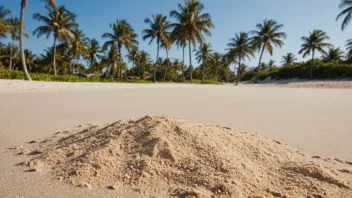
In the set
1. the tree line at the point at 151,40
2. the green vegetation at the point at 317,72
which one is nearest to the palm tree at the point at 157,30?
the tree line at the point at 151,40

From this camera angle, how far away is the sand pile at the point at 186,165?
2.06 m

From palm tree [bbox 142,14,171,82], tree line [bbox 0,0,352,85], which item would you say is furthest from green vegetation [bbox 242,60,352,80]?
palm tree [bbox 142,14,171,82]

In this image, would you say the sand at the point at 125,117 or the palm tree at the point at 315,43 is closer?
the sand at the point at 125,117

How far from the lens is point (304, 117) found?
18.5ft

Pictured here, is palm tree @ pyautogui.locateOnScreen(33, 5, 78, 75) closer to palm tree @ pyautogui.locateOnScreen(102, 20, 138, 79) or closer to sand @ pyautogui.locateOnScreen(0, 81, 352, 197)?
palm tree @ pyautogui.locateOnScreen(102, 20, 138, 79)

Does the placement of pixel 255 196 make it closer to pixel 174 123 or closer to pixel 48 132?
pixel 174 123

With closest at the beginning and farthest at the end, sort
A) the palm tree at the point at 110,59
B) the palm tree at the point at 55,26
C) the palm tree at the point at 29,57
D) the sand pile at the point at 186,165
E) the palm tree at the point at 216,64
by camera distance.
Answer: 1. the sand pile at the point at 186,165
2. the palm tree at the point at 55,26
3. the palm tree at the point at 110,59
4. the palm tree at the point at 29,57
5. the palm tree at the point at 216,64

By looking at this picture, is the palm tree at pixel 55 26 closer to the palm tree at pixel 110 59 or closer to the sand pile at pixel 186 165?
the palm tree at pixel 110 59

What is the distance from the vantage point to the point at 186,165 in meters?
2.37

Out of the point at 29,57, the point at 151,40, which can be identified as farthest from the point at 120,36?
the point at 29,57

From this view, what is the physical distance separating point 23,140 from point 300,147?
13.9 ft

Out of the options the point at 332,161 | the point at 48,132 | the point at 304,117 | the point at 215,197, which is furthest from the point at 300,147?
the point at 48,132

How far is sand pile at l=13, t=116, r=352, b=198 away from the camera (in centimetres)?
206

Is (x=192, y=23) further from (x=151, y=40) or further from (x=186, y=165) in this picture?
(x=186, y=165)
